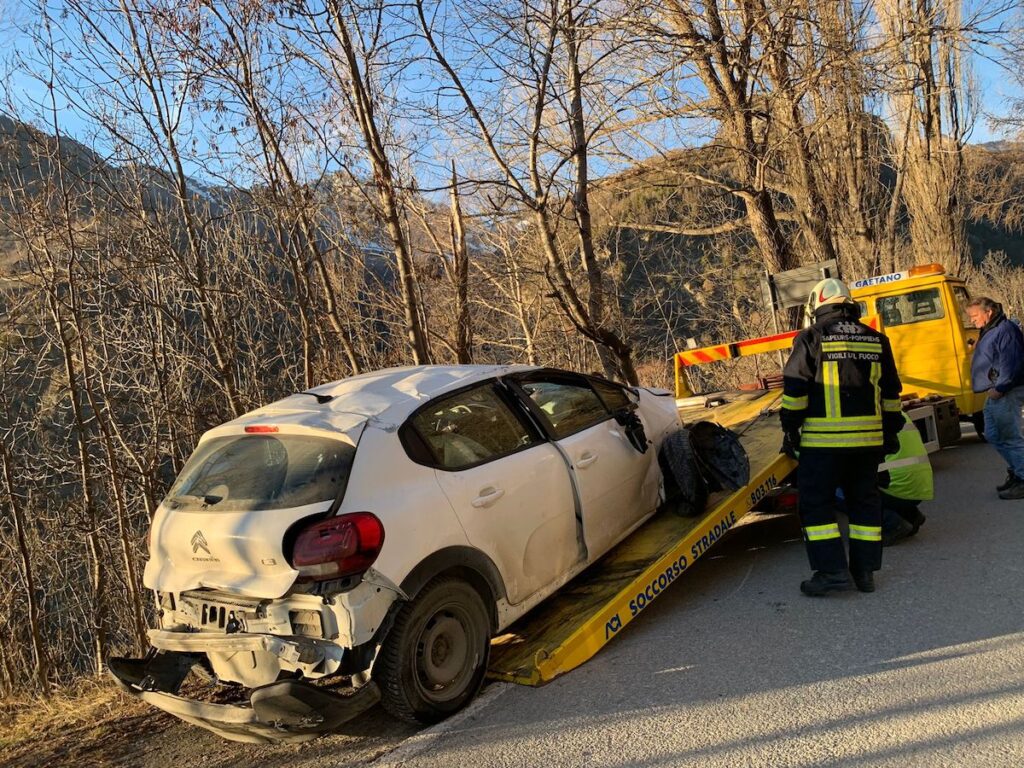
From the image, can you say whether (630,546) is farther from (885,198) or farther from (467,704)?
(885,198)

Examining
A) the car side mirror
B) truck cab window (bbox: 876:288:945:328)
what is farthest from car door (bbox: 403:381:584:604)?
truck cab window (bbox: 876:288:945:328)

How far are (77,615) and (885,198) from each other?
18961 mm

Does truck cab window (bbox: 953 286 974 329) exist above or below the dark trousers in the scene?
above

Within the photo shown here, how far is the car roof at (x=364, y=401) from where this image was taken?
11.6 feet

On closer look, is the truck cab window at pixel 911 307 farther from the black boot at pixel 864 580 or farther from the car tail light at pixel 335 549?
the car tail light at pixel 335 549

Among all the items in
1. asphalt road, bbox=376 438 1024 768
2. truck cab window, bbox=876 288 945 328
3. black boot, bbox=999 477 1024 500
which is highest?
truck cab window, bbox=876 288 945 328

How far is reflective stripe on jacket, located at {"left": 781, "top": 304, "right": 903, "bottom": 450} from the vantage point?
4.29m

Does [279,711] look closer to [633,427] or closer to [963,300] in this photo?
[633,427]

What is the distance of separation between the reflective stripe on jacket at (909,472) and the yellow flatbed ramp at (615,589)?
0.66 m

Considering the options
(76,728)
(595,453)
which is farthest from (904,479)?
(76,728)

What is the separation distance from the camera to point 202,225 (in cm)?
827

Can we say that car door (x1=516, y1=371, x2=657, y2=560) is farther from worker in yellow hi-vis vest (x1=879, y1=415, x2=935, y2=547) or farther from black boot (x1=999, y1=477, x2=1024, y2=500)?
black boot (x1=999, y1=477, x2=1024, y2=500)

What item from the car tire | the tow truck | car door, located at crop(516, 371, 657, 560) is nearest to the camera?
the car tire

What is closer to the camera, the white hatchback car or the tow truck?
the white hatchback car
